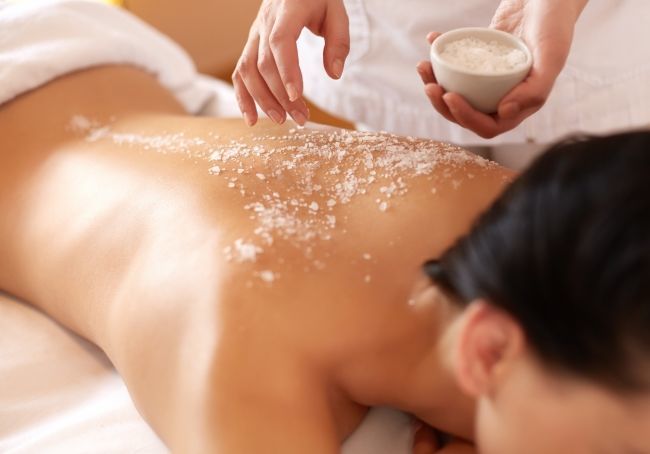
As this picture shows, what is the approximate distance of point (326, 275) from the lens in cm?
95

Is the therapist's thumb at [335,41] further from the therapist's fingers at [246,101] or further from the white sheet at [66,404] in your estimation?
the white sheet at [66,404]

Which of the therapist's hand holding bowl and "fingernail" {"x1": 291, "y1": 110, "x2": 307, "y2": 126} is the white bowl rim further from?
"fingernail" {"x1": 291, "y1": 110, "x2": 307, "y2": 126}

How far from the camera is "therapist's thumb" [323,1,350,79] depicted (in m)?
1.14

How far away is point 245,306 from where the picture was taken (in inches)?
35.9

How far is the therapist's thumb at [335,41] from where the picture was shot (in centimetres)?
114

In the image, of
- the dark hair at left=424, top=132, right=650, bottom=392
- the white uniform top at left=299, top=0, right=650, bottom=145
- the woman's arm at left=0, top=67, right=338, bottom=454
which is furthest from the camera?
the white uniform top at left=299, top=0, right=650, bottom=145

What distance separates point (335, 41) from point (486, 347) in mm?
579

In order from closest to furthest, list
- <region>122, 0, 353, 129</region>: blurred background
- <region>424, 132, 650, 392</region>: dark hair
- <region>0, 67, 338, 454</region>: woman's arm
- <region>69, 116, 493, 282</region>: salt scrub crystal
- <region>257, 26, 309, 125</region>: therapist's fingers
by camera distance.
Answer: <region>424, 132, 650, 392</region>: dark hair < <region>0, 67, 338, 454</region>: woman's arm < <region>69, 116, 493, 282</region>: salt scrub crystal < <region>257, 26, 309, 125</region>: therapist's fingers < <region>122, 0, 353, 129</region>: blurred background

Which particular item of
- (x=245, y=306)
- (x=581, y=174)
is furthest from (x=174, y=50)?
(x=581, y=174)

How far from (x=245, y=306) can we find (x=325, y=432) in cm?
17

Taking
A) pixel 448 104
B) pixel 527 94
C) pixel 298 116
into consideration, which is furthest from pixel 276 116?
pixel 527 94

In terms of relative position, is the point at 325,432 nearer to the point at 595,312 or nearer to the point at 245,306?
the point at 245,306

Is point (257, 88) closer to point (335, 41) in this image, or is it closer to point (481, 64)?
point (335, 41)

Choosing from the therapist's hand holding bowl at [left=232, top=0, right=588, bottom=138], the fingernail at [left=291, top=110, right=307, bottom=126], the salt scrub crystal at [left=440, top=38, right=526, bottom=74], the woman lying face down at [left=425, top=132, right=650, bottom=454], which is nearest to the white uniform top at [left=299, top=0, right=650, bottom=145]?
the therapist's hand holding bowl at [left=232, top=0, right=588, bottom=138]
